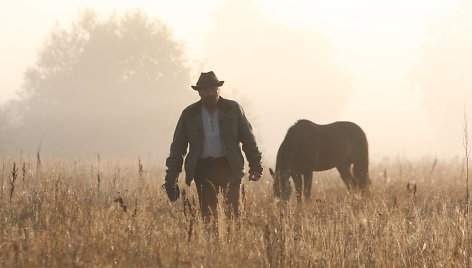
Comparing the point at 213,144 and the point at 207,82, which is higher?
the point at 207,82

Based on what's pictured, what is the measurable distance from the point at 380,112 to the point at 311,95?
57.5 metres

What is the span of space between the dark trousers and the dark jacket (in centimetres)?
12

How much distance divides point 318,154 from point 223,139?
5466 mm

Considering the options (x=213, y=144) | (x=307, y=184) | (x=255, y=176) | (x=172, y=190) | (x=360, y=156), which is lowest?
(x=307, y=184)

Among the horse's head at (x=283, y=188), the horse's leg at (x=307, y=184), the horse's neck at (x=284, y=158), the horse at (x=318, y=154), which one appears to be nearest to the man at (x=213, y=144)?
the horse's head at (x=283, y=188)

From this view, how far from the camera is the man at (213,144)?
5.88m

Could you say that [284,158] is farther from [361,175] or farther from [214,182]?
[214,182]

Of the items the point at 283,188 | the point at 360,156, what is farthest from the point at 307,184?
the point at 360,156

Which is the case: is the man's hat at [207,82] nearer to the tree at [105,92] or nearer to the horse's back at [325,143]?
the horse's back at [325,143]

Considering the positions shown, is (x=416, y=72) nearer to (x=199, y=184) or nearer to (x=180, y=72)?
(x=180, y=72)

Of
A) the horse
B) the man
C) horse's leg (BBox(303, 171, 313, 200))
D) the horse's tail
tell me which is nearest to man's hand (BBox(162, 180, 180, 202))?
the man

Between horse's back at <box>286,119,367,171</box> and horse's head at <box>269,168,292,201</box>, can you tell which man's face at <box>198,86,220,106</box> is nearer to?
horse's head at <box>269,168,292,201</box>

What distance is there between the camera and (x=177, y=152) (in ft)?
19.8

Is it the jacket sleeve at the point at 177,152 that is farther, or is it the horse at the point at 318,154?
the horse at the point at 318,154
